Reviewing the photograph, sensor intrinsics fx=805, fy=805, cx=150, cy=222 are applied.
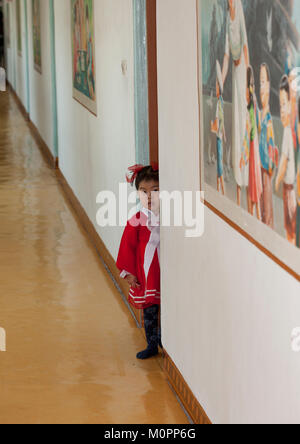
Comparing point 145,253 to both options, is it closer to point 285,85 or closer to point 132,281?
point 132,281

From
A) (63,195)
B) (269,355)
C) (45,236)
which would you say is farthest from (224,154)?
(63,195)

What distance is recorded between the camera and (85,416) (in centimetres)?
424

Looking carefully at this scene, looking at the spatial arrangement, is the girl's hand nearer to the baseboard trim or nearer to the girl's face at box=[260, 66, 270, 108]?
the baseboard trim

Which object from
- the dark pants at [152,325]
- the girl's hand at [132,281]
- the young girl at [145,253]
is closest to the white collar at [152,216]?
the young girl at [145,253]

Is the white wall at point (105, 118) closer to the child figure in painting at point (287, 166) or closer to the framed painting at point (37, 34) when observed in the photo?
the child figure in painting at point (287, 166)

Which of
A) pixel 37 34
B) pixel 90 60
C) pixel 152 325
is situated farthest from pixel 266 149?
pixel 37 34

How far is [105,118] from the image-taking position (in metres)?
6.95

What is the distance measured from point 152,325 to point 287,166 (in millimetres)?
2672

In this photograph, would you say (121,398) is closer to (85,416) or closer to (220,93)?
(85,416)

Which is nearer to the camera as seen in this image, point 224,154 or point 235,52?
point 235,52

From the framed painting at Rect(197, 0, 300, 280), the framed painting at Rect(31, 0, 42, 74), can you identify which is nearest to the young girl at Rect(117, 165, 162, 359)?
the framed painting at Rect(197, 0, 300, 280)

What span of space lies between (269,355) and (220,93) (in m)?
1.11

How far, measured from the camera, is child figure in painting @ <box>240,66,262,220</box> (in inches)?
111

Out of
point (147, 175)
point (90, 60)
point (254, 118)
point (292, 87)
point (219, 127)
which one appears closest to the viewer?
point (292, 87)
